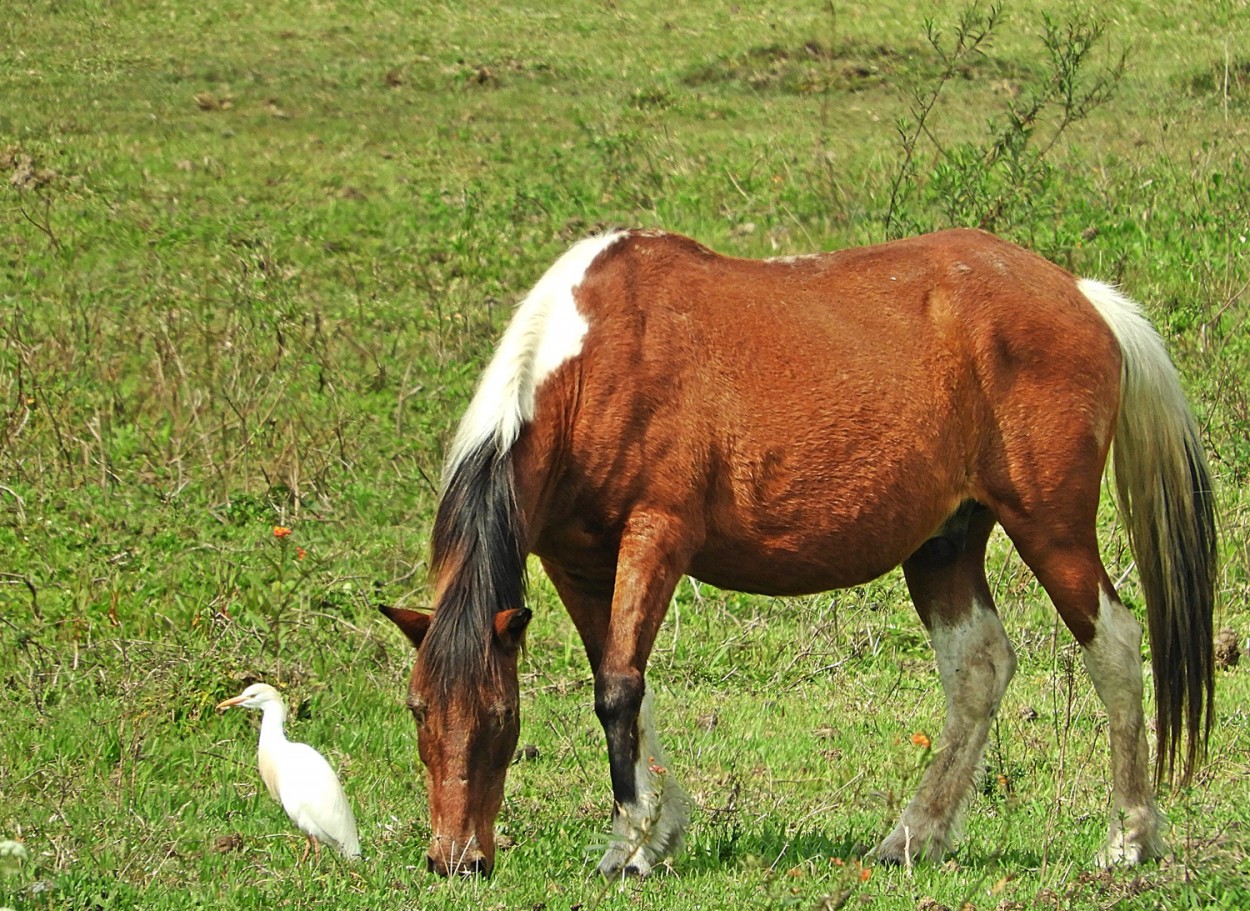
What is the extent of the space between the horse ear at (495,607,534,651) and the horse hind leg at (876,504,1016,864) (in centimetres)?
158

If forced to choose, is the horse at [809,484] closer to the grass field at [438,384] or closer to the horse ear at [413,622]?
the horse ear at [413,622]

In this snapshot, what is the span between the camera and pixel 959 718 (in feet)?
18.2

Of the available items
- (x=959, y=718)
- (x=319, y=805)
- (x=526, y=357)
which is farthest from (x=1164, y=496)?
(x=319, y=805)

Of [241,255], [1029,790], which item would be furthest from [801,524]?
[241,255]

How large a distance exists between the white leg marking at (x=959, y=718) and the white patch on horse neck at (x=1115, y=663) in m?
0.40

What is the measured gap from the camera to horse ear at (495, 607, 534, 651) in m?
4.50

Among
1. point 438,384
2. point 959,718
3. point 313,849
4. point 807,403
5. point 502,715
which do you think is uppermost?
point 807,403

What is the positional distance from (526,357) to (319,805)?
153cm

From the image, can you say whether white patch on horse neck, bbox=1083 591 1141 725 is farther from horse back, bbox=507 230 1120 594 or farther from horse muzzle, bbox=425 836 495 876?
horse muzzle, bbox=425 836 495 876

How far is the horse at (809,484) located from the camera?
4695 millimetres

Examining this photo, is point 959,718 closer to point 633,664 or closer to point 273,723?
point 633,664

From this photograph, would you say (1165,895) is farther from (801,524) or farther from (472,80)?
(472,80)

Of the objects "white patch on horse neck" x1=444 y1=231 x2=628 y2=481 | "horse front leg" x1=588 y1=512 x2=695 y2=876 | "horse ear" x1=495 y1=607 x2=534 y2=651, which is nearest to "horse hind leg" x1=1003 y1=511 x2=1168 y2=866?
"horse front leg" x1=588 y1=512 x2=695 y2=876

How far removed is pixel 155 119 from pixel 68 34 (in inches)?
135
